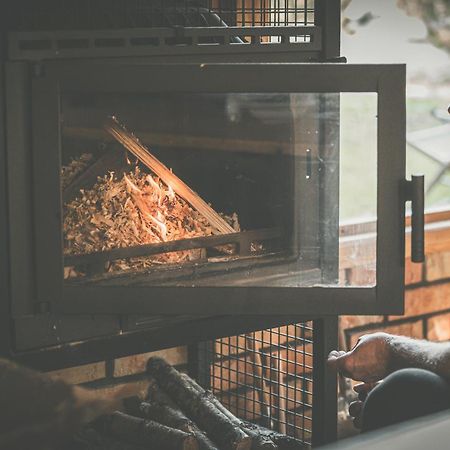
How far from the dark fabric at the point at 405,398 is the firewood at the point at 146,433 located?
57 centimetres

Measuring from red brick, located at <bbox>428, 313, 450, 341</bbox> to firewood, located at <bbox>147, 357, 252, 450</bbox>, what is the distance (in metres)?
0.99

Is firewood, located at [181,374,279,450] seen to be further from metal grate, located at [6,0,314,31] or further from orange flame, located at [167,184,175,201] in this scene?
metal grate, located at [6,0,314,31]

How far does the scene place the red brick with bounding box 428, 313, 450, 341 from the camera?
9.64ft

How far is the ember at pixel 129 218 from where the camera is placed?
187 cm

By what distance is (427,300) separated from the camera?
2902 millimetres

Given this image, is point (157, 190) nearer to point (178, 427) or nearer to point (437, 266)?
point (178, 427)

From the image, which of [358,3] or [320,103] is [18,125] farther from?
[358,3]

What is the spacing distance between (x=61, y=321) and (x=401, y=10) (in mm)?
1472

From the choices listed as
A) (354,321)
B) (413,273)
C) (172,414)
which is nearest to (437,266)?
(413,273)

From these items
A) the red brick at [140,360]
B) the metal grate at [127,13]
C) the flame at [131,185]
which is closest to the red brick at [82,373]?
the red brick at [140,360]

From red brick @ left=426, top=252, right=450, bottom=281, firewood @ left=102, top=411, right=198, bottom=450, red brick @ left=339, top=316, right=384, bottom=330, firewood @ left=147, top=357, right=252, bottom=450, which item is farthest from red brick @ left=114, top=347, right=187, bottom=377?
red brick @ left=426, top=252, right=450, bottom=281

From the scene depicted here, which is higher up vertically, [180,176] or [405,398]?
[180,176]

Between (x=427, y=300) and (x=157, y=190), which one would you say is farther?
(x=427, y=300)

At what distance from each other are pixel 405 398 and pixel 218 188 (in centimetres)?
62
